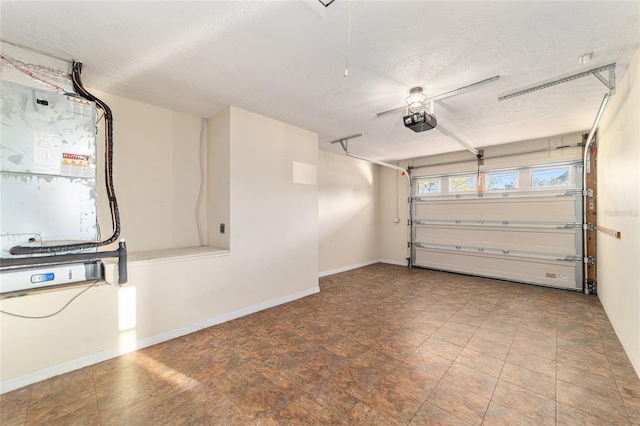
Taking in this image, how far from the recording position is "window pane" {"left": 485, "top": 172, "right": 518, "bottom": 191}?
476 cm

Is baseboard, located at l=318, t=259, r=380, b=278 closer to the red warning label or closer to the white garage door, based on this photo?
the white garage door

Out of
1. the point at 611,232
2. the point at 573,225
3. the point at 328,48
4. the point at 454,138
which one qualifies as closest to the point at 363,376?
the point at 328,48

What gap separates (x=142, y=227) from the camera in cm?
292

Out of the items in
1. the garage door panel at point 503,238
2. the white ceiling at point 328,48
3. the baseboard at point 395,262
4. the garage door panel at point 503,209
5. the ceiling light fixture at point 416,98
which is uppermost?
the white ceiling at point 328,48

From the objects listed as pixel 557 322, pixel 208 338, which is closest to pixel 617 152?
pixel 557 322

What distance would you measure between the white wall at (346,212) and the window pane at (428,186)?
115 cm

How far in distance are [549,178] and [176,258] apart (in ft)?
19.7

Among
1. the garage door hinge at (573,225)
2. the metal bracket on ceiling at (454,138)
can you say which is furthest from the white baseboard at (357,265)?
the garage door hinge at (573,225)

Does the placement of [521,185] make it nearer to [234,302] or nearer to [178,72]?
[234,302]

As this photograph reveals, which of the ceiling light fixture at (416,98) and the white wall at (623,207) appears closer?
the white wall at (623,207)

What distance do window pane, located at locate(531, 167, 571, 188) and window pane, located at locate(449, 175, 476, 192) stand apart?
969 millimetres

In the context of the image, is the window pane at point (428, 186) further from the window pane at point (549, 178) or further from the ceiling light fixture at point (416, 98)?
the ceiling light fixture at point (416, 98)

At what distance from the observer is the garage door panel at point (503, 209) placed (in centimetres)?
430

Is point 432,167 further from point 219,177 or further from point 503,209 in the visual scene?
point 219,177
